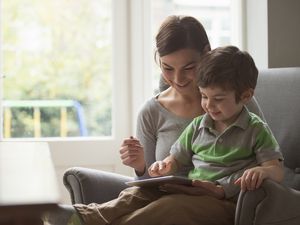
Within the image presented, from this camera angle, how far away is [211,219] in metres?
1.72

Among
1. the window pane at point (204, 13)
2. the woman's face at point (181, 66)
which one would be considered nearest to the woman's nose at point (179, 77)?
the woman's face at point (181, 66)

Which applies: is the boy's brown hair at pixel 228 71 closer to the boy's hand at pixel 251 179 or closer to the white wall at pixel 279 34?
the boy's hand at pixel 251 179

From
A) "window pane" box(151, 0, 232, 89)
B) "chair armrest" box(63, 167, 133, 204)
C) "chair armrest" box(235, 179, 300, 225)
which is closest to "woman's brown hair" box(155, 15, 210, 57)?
"chair armrest" box(63, 167, 133, 204)

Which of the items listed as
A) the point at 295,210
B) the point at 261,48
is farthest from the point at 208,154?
the point at 261,48

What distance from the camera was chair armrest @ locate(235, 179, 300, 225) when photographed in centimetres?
163

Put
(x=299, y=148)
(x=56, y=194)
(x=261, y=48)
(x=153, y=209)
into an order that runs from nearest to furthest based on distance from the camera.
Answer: (x=56, y=194) < (x=153, y=209) < (x=299, y=148) < (x=261, y=48)

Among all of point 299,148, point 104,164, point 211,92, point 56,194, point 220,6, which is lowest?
point 104,164

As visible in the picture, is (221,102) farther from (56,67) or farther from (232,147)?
(56,67)

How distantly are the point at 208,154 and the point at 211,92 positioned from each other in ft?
0.69

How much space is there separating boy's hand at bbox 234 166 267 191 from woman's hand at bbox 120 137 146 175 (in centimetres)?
47

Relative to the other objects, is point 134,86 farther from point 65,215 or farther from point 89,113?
point 65,215

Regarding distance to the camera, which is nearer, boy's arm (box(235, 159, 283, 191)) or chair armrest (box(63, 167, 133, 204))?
boy's arm (box(235, 159, 283, 191))

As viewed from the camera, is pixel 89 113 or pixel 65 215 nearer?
pixel 65 215

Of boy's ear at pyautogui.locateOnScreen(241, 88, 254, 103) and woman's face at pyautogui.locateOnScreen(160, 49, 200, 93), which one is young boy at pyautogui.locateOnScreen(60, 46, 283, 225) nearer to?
boy's ear at pyautogui.locateOnScreen(241, 88, 254, 103)
